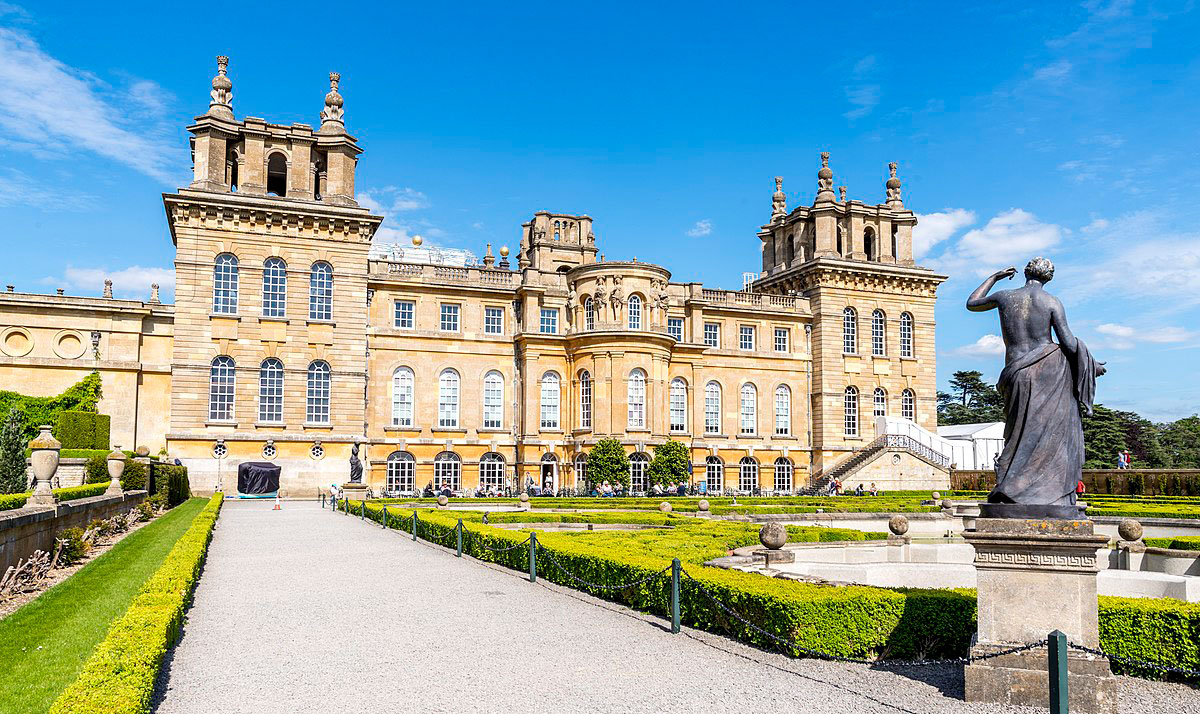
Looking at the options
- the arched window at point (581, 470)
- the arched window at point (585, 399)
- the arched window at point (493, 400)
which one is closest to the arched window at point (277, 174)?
the arched window at point (493, 400)

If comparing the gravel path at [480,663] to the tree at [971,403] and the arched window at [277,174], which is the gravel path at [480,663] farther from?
the tree at [971,403]

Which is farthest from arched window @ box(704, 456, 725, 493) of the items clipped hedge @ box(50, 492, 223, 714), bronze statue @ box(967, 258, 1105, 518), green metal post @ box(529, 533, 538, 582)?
bronze statue @ box(967, 258, 1105, 518)

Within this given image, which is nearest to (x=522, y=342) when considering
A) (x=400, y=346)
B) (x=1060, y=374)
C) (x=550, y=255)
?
(x=400, y=346)

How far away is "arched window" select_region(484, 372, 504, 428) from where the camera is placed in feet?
148

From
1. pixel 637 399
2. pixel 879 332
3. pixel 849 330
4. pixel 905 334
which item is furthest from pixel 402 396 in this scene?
pixel 905 334

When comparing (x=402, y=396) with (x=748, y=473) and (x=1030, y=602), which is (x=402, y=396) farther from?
(x=1030, y=602)

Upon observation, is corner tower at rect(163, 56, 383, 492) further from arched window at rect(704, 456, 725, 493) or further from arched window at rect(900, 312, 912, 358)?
arched window at rect(900, 312, 912, 358)

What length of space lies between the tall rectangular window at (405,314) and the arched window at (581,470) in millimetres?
10209

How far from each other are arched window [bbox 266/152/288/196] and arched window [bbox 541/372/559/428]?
15.1 meters

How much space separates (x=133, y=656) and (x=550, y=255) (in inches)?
1945

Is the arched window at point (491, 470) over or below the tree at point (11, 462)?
below

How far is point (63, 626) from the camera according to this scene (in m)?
11.0

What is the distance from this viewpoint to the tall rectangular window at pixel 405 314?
145 ft

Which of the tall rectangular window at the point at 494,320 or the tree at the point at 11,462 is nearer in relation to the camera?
the tree at the point at 11,462
